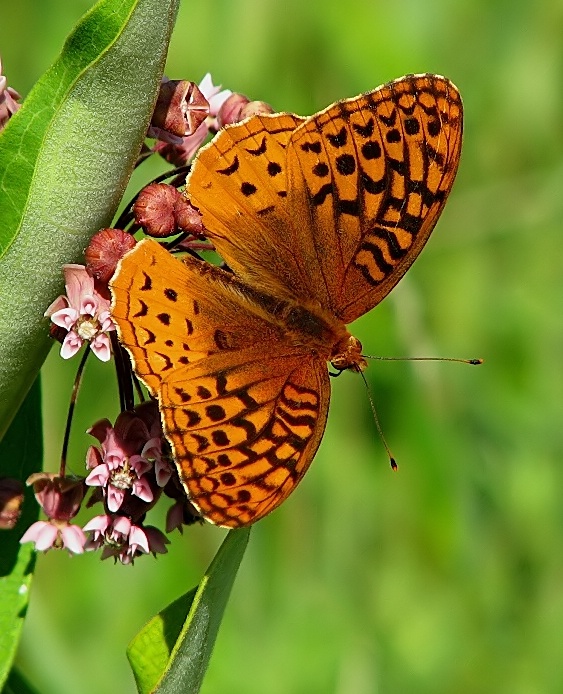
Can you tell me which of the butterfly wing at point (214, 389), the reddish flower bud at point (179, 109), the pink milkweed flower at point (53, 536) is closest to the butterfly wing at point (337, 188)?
the reddish flower bud at point (179, 109)

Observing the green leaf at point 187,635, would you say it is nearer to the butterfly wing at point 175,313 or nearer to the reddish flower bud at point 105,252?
the butterfly wing at point 175,313

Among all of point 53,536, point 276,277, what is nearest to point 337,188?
point 276,277

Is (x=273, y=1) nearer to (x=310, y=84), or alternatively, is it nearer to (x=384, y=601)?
(x=310, y=84)

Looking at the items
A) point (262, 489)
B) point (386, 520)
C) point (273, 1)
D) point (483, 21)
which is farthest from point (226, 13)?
point (262, 489)

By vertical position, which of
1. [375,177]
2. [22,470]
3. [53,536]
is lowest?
[53,536]

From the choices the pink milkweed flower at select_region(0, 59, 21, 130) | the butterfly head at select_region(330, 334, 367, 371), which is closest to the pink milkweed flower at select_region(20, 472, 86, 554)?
the butterfly head at select_region(330, 334, 367, 371)

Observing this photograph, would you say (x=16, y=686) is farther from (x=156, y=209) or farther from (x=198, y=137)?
(x=198, y=137)
